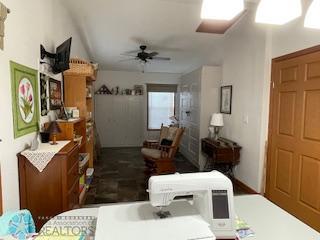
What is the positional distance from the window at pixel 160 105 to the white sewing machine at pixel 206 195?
6.20m

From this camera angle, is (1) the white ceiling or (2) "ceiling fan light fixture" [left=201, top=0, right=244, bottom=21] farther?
(1) the white ceiling

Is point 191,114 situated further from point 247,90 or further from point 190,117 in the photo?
point 247,90

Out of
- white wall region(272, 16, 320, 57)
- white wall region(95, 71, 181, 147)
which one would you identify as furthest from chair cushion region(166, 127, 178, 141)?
white wall region(95, 71, 181, 147)

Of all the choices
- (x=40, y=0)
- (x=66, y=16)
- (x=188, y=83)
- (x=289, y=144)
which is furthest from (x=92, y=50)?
(x=289, y=144)

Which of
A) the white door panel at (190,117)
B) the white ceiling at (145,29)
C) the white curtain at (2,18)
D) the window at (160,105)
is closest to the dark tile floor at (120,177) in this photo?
the white door panel at (190,117)

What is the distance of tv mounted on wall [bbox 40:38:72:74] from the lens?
2250 millimetres

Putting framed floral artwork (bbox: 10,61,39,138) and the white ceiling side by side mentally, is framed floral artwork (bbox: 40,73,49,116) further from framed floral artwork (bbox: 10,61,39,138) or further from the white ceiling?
the white ceiling

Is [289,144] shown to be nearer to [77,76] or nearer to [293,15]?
[293,15]

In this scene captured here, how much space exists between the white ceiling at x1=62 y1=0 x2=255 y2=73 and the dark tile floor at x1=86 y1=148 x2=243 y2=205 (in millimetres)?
2448

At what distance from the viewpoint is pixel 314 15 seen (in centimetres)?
113

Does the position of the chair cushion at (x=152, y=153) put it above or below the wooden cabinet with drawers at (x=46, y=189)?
below

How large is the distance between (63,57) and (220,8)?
180 cm

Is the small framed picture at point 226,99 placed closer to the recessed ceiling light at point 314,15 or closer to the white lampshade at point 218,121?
the white lampshade at point 218,121

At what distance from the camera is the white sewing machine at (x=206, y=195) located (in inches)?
38.0
